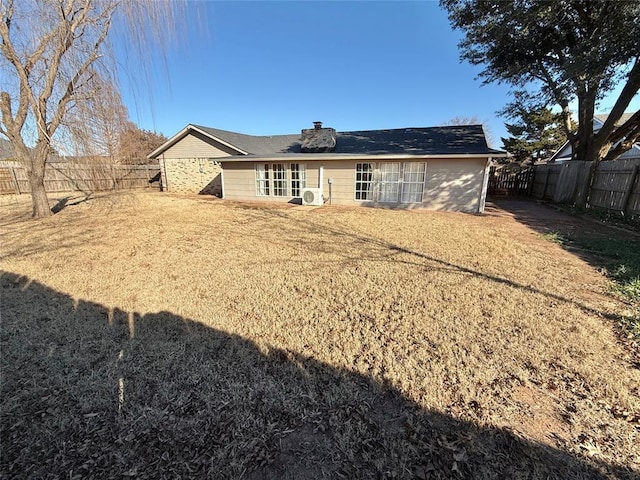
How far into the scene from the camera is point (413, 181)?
36.6ft

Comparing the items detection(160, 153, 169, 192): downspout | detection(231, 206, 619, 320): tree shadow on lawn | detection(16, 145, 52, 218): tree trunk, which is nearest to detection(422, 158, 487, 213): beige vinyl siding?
detection(231, 206, 619, 320): tree shadow on lawn

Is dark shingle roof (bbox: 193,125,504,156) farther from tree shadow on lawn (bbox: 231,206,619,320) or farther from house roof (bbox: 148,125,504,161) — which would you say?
tree shadow on lawn (bbox: 231,206,619,320)

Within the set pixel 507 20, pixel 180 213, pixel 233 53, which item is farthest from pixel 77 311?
pixel 507 20

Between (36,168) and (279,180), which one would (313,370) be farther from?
(279,180)

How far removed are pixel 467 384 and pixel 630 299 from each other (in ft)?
9.73

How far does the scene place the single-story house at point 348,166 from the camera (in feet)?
34.6

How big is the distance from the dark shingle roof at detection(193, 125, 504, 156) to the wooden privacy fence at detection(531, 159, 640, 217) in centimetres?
309

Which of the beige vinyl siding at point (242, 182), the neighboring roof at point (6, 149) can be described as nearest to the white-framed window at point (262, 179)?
the beige vinyl siding at point (242, 182)

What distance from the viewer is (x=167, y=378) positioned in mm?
2252

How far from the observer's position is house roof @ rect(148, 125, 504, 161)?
1107cm

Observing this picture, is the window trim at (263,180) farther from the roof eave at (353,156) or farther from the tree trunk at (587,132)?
the tree trunk at (587,132)

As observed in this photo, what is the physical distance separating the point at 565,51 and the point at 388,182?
870cm

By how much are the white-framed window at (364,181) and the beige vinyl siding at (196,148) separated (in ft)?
22.9

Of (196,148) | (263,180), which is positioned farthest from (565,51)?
(196,148)
